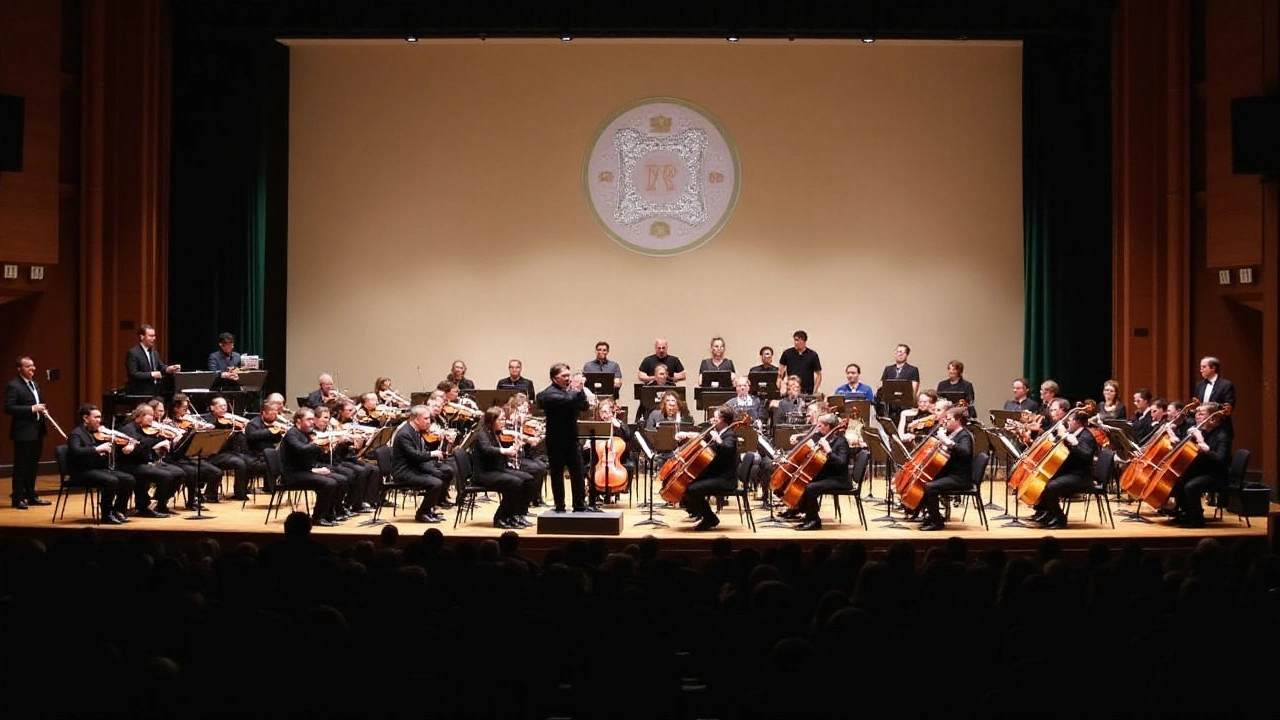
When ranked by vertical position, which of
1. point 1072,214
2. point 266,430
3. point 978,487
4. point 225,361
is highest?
point 1072,214

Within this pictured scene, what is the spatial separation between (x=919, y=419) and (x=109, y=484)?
27.1 ft

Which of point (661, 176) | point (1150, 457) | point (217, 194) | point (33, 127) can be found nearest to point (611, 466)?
point (1150, 457)

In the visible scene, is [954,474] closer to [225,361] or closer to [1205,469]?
[1205,469]

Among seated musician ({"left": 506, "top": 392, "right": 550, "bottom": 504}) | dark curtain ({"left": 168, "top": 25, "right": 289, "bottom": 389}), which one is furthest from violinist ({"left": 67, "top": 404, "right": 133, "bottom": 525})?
dark curtain ({"left": 168, "top": 25, "right": 289, "bottom": 389})

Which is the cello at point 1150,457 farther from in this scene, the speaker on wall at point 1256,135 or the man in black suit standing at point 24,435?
the man in black suit standing at point 24,435

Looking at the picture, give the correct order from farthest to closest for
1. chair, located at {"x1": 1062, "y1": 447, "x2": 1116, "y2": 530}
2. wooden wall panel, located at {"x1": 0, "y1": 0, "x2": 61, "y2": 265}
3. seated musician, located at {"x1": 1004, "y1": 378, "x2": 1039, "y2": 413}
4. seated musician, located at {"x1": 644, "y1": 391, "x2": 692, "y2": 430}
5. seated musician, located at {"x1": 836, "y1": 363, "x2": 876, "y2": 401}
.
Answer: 1. seated musician, located at {"x1": 836, "y1": 363, "x2": 876, "y2": 401}
2. seated musician, located at {"x1": 1004, "y1": 378, "x2": 1039, "y2": 413}
3. wooden wall panel, located at {"x1": 0, "y1": 0, "x2": 61, "y2": 265}
4. seated musician, located at {"x1": 644, "y1": 391, "x2": 692, "y2": 430}
5. chair, located at {"x1": 1062, "y1": 447, "x2": 1116, "y2": 530}

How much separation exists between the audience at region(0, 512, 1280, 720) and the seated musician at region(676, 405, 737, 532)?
4.06 metres

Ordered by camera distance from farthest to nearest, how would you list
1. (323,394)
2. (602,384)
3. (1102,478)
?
(602,384), (323,394), (1102,478)

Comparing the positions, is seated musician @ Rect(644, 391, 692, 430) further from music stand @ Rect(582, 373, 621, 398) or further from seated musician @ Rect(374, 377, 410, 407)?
seated musician @ Rect(374, 377, 410, 407)

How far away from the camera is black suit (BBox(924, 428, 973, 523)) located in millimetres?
11375

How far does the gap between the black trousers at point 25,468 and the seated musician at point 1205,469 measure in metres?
11.2

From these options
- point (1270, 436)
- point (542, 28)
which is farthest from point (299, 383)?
point (1270, 436)

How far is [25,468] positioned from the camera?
1266 centimetres

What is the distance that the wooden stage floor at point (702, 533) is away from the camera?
10.7 metres
